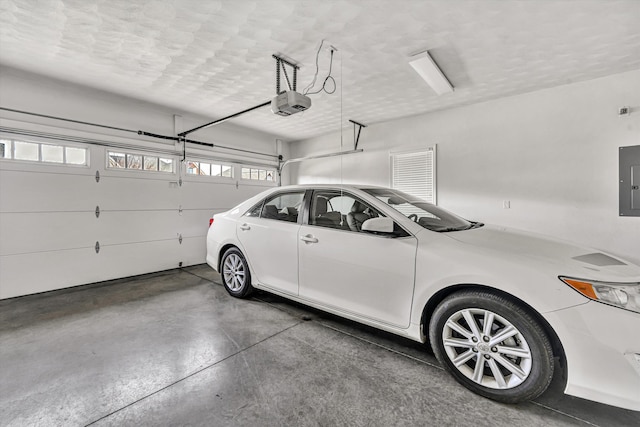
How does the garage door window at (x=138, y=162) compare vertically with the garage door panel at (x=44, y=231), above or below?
above

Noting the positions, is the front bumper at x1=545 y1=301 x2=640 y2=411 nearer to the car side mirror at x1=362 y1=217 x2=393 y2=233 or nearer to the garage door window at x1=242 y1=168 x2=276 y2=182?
the car side mirror at x1=362 y1=217 x2=393 y2=233

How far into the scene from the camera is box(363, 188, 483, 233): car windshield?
6.85 feet

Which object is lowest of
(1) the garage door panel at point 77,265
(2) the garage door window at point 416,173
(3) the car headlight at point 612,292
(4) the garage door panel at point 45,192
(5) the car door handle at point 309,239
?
(1) the garage door panel at point 77,265

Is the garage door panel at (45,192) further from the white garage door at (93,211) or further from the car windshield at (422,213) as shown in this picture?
the car windshield at (422,213)

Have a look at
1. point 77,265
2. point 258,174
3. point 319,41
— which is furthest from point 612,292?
point 258,174

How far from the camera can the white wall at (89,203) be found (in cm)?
330

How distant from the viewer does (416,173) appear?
4.87 meters

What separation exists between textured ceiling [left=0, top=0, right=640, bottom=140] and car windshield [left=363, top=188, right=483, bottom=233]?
1.50 metres

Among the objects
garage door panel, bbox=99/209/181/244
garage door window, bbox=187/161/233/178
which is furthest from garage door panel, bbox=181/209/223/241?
garage door window, bbox=187/161/233/178

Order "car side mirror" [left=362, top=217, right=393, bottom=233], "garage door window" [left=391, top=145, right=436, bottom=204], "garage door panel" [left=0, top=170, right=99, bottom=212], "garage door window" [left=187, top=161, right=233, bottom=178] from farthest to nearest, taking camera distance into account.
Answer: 1. "garage door window" [left=187, top=161, right=233, bottom=178]
2. "garage door window" [left=391, top=145, right=436, bottom=204]
3. "garage door panel" [left=0, top=170, right=99, bottom=212]
4. "car side mirror" [left=362, top=217, right=393, bottom=233]

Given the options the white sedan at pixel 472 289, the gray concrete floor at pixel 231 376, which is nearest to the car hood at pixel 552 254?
the white sedan at pixel 472 289

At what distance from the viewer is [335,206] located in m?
2.42

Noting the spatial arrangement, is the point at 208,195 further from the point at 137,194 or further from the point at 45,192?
the point at 45,192

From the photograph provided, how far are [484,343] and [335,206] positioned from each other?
1.44 meters
